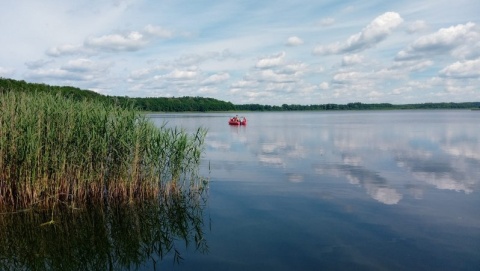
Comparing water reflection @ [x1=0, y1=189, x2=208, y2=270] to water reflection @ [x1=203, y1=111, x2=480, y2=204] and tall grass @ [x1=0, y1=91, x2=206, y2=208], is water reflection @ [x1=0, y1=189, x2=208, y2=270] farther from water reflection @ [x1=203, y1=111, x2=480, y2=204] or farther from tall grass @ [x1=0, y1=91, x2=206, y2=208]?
water reflection @ [x1=203, y1=111, x2=480, y2=204]

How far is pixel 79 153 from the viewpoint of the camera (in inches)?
436

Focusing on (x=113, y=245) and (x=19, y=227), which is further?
(x=19, y=227)

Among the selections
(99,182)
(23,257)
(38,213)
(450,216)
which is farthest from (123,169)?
(450,216)

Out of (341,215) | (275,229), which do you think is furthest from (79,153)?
(341,215)

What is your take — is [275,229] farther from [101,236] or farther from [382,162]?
[382,162]

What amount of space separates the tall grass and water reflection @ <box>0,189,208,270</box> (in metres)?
0.55

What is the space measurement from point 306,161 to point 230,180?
20.2 ft

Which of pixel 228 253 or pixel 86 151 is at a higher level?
pixel 86 151

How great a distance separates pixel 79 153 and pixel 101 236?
2.82m

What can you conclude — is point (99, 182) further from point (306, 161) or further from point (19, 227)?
point (306, 161)

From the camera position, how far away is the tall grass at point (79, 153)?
1041 centimetres

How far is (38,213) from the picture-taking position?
10422 mm

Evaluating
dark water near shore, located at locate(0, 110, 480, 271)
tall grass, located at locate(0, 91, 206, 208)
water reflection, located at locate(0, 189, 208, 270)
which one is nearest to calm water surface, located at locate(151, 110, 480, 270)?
dark water near shore, located at locate(0, 110, 480, 271)

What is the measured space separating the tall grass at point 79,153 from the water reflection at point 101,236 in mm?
549
